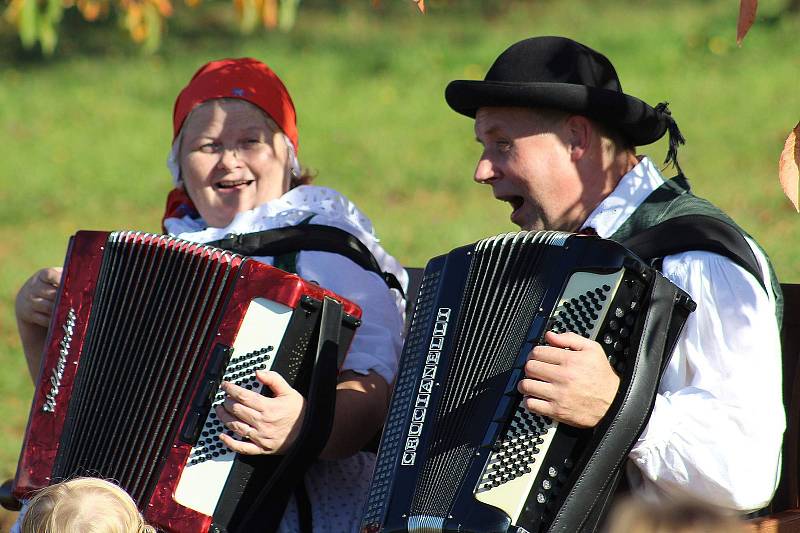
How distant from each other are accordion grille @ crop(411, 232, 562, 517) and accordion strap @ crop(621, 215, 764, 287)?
343 millimetres

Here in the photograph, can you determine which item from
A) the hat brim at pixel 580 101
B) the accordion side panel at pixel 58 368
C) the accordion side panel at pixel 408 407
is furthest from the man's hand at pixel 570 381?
the accordion side panel at pixel 58 368

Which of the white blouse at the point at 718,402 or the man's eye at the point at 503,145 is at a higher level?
the man's eye at the point at 503,145

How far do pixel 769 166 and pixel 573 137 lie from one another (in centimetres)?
577

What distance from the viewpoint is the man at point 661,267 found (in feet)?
9.56

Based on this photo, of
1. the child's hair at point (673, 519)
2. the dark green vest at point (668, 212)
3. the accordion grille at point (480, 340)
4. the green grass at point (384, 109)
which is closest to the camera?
the child's hair at point (673, 519)

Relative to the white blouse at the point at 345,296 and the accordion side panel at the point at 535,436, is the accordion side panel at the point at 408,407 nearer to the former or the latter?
the accordion side panel at the point at 535,436

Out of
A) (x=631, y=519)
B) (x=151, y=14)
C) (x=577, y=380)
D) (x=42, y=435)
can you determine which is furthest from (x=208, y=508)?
(x=151, y=14)

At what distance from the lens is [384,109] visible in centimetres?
1087

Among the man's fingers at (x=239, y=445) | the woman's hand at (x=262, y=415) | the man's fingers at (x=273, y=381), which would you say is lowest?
the man's fingers at (x=239, y=445)

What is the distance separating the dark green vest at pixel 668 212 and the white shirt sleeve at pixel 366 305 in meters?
0.81

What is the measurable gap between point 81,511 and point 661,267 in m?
1.49

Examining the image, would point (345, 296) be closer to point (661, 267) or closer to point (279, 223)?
point (279, 223)

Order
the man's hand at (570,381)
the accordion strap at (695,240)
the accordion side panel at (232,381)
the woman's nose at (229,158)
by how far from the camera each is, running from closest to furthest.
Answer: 1. the man's hand at (570,381)
2. the accordion strap at (695,240)
3. the accordion side panel at (232,381)
4. the woman's nose at (229,158)

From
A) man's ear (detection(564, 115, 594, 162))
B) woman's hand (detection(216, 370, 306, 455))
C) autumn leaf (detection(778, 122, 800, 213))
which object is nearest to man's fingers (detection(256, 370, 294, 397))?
woman's hand (detection(216, 370, 306, 455))
